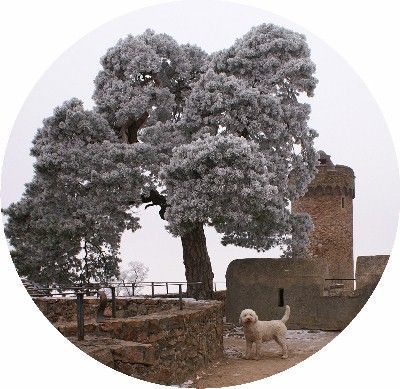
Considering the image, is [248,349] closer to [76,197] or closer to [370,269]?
[370,269]

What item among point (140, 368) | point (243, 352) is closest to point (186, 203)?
point (243, 352)

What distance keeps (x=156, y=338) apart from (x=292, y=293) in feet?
18.8

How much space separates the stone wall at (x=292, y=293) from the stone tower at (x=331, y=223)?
131 cm

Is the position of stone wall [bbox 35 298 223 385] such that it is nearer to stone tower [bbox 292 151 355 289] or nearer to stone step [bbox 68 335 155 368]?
stone step [bbox 68 335 155 368]

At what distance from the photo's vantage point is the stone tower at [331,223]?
54.1 ft

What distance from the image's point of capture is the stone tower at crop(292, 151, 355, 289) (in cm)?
1648

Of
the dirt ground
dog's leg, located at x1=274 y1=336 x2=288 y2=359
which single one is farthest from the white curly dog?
the dirt ground

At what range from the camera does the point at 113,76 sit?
1277 cm

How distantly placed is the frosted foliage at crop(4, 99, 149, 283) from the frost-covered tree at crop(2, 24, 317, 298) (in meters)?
0.06

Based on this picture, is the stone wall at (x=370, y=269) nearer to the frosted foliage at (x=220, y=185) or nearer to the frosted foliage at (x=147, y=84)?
the frosted foliage at (x=220, y=185)

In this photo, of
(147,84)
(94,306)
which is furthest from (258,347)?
(147,84)

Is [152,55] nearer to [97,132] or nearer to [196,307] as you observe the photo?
[97,132]

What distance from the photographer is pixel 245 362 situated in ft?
34.5

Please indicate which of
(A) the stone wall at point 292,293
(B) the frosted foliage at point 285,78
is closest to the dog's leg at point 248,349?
(A) the stone wall at point 292,293
